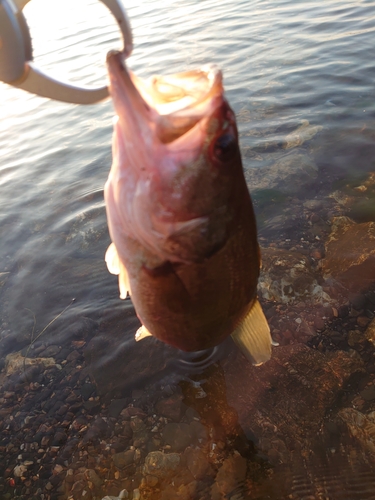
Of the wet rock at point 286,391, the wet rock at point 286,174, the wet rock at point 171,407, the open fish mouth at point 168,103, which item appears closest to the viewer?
the open fish mouth at point 168,103

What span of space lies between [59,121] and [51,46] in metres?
7.43

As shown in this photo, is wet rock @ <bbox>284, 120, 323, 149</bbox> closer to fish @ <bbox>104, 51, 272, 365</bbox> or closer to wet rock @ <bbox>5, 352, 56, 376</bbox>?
wet rock @ <bbox>5, 352, 56, 376</bbox>

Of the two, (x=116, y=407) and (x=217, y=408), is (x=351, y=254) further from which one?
(x=116, y=407)

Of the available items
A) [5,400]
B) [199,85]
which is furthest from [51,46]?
[199,85]

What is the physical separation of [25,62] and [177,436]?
2863mm

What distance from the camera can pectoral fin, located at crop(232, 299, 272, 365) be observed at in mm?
2391

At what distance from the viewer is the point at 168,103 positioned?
73.1 inches

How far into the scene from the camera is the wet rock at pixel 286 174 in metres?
5.89

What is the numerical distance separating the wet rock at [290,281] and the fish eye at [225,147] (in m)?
2.73

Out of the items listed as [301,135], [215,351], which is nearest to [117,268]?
[215,351]

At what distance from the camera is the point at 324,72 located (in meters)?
9.08

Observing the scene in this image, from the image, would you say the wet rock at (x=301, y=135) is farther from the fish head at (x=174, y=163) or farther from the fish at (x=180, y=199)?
the fish head at (x=174, y=163)

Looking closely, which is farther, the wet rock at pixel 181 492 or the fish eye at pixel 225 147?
the wet rock at pixel 181 492

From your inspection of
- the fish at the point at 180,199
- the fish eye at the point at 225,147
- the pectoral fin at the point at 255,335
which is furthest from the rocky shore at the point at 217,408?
the fish eye at the point at 225,147
